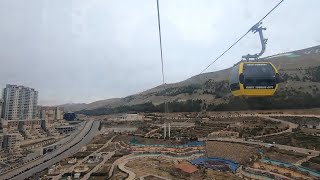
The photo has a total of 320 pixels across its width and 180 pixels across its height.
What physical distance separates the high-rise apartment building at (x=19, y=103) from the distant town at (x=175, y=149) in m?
0.23

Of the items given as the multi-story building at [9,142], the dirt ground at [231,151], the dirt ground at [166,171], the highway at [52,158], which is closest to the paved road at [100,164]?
the dirt ground at [166,171]

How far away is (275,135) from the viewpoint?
159 feet

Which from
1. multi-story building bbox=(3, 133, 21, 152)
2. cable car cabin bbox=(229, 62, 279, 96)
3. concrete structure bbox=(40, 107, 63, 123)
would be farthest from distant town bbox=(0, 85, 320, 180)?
cable car cabin bbox=(229, 62, 279, 96)

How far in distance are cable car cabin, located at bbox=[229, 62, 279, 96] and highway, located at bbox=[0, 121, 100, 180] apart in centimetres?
3422

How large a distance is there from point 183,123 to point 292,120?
24368 mm

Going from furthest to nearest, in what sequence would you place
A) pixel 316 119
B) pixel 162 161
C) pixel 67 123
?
1. pixel 67 123
2. pixel 316 119
3. pixel 162 161

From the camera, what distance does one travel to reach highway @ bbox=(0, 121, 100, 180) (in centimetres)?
4001

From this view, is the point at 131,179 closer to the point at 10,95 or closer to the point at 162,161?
the point at 162,161

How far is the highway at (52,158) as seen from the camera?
131 feet

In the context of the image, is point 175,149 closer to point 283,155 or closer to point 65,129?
point 283,155

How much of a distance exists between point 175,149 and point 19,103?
5388cm

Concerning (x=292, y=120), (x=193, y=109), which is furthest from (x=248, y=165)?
(x=193, y=109)

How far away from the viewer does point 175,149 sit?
4431 cm

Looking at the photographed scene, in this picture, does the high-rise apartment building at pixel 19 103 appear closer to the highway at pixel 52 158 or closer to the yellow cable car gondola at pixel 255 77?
the highway at pixel 52 158
